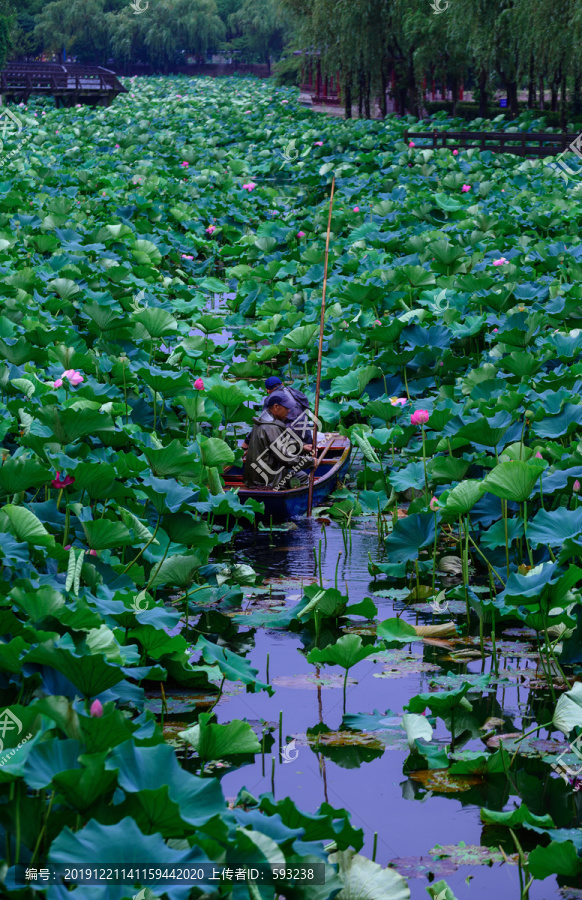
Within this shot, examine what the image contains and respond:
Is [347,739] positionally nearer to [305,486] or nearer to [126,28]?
[305,486]

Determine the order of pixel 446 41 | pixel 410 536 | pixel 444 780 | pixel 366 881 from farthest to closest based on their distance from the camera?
pixel 446 41, pixel 410 536, pixel 444 780, pixel 366 881

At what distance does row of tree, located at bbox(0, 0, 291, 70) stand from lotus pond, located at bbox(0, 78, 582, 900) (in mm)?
57603

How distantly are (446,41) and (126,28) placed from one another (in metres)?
48.5

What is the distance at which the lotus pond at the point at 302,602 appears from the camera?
2.31 meters

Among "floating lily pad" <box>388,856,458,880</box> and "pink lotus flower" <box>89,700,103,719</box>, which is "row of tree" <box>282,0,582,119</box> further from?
"pink lotus flower" <box>89,700,103,719</box>

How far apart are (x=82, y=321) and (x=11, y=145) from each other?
14.1 m

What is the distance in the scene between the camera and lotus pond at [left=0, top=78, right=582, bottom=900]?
231 centimetres

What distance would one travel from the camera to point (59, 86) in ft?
121

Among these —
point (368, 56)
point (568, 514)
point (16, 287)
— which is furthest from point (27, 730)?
point (368, 56)

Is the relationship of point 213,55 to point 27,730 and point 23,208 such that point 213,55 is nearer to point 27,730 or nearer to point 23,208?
point 23,208

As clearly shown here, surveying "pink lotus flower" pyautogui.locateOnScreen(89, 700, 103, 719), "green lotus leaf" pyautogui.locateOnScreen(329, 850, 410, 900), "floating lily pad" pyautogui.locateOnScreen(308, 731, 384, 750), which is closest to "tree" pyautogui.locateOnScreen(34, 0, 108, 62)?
"floating lily pad" pyautogui.locateOnScreen(308, 731, 384, 750)

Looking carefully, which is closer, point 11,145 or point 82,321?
point 82,321

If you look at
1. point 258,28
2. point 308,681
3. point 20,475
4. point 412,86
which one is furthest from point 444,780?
point 258,28

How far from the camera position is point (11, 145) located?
21516 millimetres
